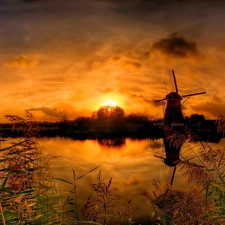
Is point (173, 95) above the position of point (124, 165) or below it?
above

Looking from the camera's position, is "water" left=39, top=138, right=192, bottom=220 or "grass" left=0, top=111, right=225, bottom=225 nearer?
"grass" left=0, top=111, right=225, bottom=225

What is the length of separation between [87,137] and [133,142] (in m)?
14.1

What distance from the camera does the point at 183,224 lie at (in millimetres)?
3760

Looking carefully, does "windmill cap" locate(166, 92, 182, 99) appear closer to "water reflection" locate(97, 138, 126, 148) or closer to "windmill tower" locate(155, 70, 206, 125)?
"windmill tower" locate(155, 70, 206, 125)

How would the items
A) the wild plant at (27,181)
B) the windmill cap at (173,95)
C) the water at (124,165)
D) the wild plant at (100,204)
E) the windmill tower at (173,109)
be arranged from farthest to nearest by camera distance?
1. the windmill cap at (173,95)
2. the windmill tower at (173,109)
3. the water at (124,165)
4. the wild plant at (100,204)
5. the wild plant at (27,181)

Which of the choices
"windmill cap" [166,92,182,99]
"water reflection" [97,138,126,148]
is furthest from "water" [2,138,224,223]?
"windmill cap" [166,92,182,99]

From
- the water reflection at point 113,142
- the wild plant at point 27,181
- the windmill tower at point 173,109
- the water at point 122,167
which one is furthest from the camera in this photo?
the water reflection at point 113,142

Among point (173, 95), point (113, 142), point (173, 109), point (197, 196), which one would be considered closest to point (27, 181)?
point (197, 196)

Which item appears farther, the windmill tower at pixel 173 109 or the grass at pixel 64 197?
the windmill tower at pixel 173 109

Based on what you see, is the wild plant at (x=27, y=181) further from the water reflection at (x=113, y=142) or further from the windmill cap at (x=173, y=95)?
the water reflection at (x=113, y=142)

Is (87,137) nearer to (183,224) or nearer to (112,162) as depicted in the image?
(112,162)

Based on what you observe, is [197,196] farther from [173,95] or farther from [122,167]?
[122,167]

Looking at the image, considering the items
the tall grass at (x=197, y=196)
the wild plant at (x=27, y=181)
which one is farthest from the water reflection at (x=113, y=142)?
the wild plant at (x=27, y=181)

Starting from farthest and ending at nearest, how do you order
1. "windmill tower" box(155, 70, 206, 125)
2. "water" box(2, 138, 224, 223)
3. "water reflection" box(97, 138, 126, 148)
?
"water reflection" box(97, 138, 126, 148), "windmill tower" box(155, 70, 206, 125), "water" box(2, 138, 224, 223)
